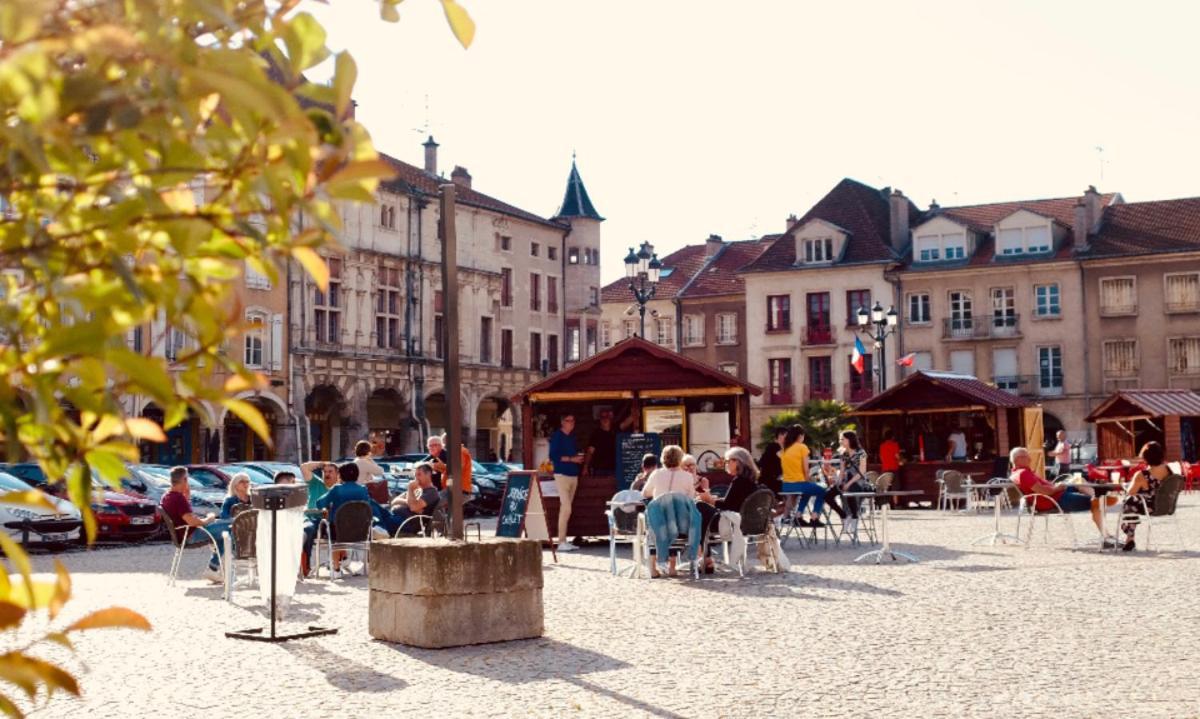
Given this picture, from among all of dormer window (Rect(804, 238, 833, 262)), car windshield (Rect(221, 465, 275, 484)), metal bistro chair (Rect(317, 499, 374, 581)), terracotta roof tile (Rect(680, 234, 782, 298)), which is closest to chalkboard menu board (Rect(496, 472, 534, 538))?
metal bistro chair (Rect(317, 499, 374, 581))

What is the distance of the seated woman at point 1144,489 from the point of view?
18531 mm

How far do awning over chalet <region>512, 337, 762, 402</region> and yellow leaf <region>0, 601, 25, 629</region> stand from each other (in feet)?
Result: 69.6

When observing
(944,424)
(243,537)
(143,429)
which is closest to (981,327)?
(944,424)

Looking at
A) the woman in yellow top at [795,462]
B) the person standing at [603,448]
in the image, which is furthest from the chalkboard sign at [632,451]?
the woman in yellow top at [795,462]

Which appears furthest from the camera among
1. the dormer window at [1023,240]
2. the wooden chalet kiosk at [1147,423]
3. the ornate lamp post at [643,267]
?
the dormer window at [1023,240]

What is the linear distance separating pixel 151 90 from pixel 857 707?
21.2 feet

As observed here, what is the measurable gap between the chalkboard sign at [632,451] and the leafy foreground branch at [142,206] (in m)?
19.7

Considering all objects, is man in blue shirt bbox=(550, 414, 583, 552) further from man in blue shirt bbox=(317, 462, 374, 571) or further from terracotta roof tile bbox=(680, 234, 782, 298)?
terracotta roof tile bbox=(680, 234, 782, 298)

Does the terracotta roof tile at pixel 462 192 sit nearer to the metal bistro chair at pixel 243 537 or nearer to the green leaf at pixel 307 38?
the metal bistro chair at pixel 243 537

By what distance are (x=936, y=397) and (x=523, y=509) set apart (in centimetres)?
1853

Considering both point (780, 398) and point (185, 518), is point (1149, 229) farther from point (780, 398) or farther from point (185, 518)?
point (185, 518)

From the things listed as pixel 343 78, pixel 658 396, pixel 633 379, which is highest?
pixel 633 379

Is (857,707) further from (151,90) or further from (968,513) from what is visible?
(968,513)

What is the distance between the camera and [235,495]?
1731cm
